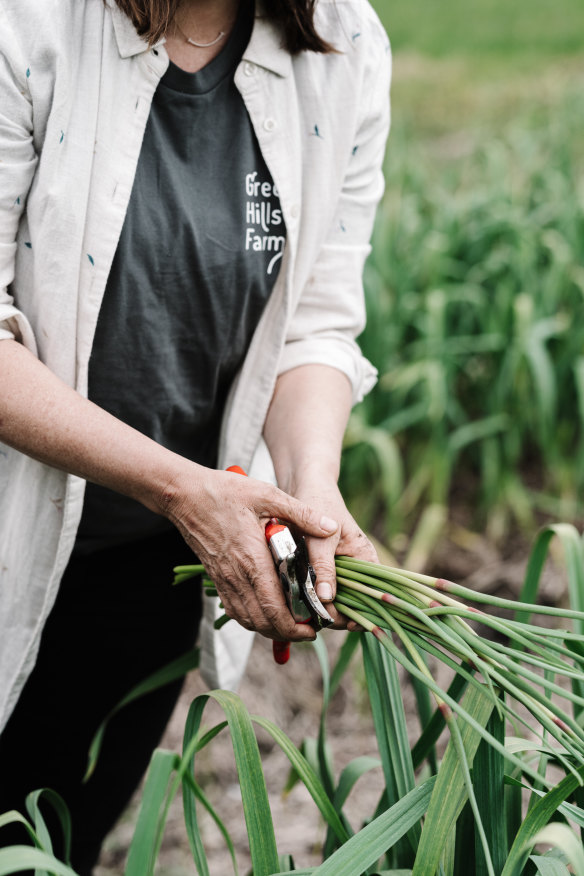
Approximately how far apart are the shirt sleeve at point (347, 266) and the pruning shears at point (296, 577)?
328 mm

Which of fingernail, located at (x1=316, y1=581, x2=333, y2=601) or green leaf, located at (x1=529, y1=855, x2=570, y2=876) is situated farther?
fingernail, located at (x1=316, y1=581, x2=333, y2=601)

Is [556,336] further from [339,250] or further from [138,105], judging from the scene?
[138,105]

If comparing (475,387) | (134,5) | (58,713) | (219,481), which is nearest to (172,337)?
(219,481)

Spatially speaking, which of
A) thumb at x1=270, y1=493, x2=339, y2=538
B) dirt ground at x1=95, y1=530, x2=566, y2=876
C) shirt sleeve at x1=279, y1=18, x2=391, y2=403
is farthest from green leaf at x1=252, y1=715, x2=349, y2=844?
dirt ground at x1=95, y1=530, x2=566, y2=876

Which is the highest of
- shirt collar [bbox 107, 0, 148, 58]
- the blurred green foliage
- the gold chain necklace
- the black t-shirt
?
the blurred green foliage

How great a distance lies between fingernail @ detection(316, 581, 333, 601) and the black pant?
0.40 m

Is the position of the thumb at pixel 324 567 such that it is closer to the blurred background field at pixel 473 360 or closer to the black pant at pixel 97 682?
the black pant at pixel 97 682

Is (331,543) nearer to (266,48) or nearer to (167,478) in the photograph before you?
(167,478)

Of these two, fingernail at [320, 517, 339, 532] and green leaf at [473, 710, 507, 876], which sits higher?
fingernail at [320, 517, 339, 532]

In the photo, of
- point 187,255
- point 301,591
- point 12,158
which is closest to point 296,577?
point 301,591

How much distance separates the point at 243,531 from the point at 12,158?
42 centimetres

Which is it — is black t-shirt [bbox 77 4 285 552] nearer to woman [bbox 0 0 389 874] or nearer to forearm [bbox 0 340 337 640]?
woman [bbox 0 0 389 874]

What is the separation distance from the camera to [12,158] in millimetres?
834

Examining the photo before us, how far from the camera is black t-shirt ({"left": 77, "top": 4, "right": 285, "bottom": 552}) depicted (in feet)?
3.04
